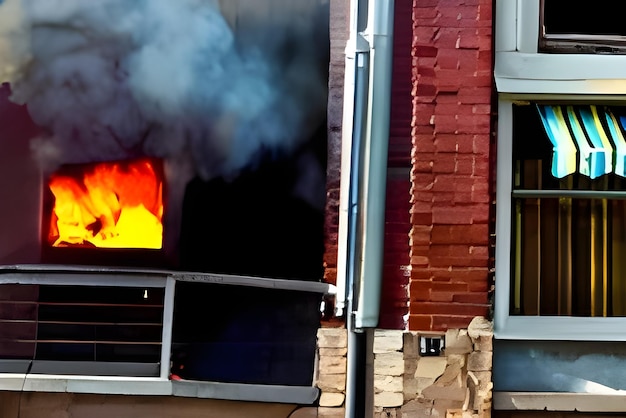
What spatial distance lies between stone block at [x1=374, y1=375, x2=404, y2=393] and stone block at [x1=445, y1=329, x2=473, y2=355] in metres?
0.43

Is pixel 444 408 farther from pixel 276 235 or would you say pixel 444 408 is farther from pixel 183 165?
pixel 183 165

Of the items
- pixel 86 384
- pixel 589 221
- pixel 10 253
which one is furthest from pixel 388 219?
pixel 10 253

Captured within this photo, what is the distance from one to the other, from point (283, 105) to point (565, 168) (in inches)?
88.0

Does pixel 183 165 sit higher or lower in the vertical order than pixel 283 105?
lower

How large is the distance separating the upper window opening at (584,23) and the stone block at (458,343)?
2487mm

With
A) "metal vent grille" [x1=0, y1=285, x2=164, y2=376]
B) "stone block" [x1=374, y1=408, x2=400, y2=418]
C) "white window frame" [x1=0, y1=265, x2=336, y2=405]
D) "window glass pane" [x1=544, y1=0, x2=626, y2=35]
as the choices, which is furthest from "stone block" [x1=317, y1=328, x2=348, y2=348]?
"window glass pane" [x1=544, y1=0, x2=626, y2=35]

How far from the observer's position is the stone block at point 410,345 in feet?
17.1

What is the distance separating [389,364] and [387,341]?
0.57 feet

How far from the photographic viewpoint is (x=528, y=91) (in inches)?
207

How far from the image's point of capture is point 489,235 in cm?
527

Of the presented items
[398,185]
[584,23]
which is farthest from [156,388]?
[584,23]

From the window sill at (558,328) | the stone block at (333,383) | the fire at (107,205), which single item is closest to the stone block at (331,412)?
the stone block at (333,383)

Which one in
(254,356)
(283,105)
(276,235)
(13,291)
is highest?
(283,105)

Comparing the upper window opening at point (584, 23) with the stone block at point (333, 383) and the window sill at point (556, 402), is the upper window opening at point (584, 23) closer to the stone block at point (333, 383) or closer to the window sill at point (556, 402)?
the window sill at point (556, 402)
